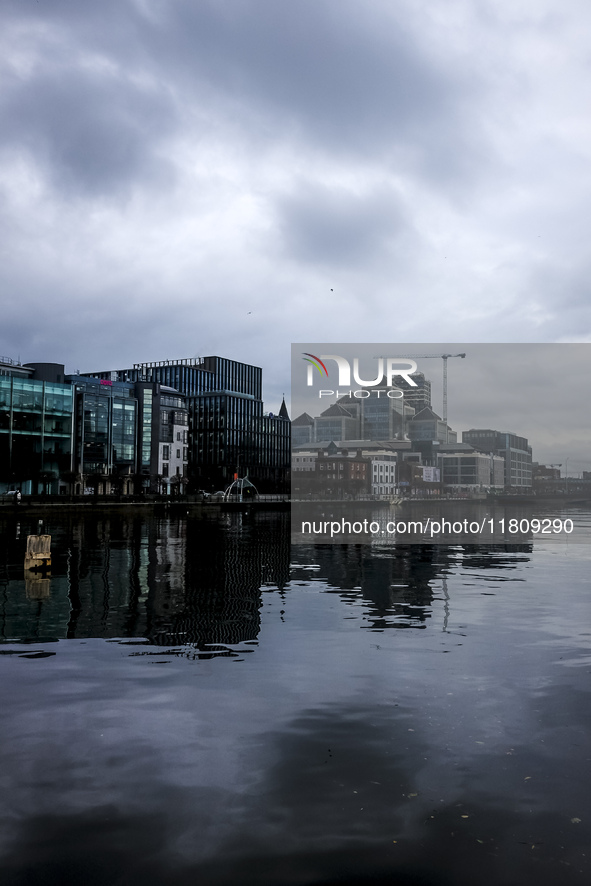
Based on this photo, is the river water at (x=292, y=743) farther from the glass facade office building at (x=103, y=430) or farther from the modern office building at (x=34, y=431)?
the glass facade office building at (x=103, y=430)

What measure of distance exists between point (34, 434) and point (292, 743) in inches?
5871

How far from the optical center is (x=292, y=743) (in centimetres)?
1202

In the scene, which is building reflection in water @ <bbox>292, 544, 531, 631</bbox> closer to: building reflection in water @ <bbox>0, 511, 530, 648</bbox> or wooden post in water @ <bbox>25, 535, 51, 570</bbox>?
building reflection in water @ <bbox>0, 511, 530, 648</bbox>

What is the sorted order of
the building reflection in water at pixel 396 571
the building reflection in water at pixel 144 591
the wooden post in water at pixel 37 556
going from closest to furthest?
the building reflection in water at pixel 144 591 < the building reflection in water at pixel 396 571 < the wooden post in water at pixel 37 556

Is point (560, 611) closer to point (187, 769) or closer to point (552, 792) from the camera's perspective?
point (552, 792)

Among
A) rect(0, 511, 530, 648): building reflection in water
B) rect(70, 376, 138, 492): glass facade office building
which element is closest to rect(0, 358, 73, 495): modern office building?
rect(70, 376, 138, 492): glass facade office building

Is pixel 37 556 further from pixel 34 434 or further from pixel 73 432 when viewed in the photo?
pixel 73 432

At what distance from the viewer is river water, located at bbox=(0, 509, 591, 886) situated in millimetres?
8461

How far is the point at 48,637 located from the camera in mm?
20312

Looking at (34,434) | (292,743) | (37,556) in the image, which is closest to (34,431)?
(34,434)

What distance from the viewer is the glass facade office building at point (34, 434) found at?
146 metres

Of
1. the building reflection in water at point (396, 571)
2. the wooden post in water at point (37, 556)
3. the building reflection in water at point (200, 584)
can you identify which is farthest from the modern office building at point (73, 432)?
the wooden post in water at point (37, 556)

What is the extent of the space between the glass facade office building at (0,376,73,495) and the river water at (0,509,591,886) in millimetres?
127716

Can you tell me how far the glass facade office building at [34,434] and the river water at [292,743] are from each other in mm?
127716
